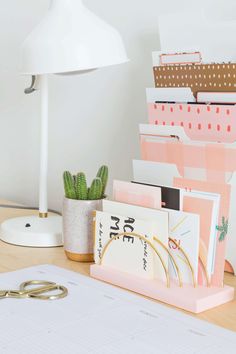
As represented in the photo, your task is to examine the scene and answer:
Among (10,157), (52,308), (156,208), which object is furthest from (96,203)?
(10,157)

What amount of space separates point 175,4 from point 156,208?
447mm

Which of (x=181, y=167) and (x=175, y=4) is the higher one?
(x=175, y=4)

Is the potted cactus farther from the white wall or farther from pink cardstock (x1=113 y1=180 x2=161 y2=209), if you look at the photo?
the white wall

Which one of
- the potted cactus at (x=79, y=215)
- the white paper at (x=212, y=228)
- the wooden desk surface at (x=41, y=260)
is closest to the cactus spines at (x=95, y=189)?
the potted cactus at (x=79, y=215)

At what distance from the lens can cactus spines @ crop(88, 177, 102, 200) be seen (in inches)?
40.1

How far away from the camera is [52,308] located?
2.62ft

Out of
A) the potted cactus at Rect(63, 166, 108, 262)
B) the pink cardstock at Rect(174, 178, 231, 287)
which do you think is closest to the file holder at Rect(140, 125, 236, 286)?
the pink cardstock at Rect(174, 178, 231, 287)

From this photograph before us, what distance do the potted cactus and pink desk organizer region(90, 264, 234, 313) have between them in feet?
0.35

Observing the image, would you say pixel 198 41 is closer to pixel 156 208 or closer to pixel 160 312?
pixel 156 208

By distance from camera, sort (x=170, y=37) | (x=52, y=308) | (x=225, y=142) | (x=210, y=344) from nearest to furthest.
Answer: (x=210, y=344)
(x=52, y=308)
(x=225, y=142)
(x=170, y=37)

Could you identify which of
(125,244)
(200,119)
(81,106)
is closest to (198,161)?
(200,119)

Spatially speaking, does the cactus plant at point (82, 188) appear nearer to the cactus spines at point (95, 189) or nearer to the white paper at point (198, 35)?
the cactus spines at point (95, 189)

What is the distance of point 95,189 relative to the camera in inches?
40.1

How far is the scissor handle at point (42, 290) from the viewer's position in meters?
0.83
